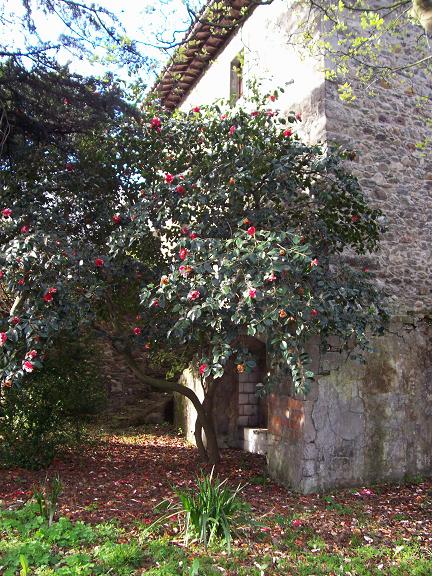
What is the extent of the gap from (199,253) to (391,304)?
10.6 ft

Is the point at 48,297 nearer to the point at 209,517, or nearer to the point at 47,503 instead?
the point at 47,503

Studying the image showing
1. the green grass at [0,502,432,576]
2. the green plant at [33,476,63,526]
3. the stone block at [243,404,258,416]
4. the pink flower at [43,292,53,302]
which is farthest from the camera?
the stone block at [243,404,258,416]

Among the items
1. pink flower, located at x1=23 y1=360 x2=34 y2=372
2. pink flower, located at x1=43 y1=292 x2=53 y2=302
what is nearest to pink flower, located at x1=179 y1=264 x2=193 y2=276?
pink flower, located at x1=43 y1=292 x2=53 y2=302

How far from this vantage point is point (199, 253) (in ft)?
16.1

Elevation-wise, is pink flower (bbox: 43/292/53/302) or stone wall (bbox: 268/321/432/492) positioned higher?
pink flower (bbox: 43/292/53/302)

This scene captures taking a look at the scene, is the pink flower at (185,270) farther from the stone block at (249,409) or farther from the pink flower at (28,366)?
the stone block at (249,409)

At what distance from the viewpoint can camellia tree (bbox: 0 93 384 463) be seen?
4.62 metres

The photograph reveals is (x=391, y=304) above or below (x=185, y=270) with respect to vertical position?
above

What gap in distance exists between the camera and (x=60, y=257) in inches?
197

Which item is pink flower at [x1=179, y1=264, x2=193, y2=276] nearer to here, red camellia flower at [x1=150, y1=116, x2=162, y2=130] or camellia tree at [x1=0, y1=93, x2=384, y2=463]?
camellia tree at [x1=0, y1=93, x2=384, y2=463]

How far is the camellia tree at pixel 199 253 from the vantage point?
4.62m

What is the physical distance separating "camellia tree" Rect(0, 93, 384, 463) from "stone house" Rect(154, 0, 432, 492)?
551 millimetres

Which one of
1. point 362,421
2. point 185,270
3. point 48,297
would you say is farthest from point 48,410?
point 362,421

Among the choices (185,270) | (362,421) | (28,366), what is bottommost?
Answer: (362,421)
